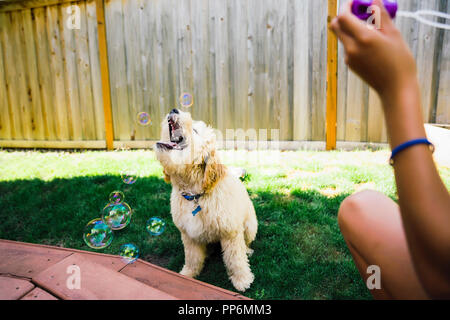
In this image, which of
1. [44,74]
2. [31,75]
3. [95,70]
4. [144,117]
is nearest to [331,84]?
[144,117]

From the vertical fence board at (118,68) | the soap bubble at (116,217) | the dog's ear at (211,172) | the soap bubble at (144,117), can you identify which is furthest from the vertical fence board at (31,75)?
the dog's ear at (211,172)

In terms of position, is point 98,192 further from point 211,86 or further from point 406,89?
point 406,89

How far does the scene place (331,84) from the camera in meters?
5.35

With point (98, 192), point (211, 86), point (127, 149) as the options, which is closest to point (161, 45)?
point (211, 86)

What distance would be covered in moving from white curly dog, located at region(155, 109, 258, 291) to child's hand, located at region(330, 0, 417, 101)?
1.61 metres

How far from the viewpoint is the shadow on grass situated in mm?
2432

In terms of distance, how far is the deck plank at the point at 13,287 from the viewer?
1450 mm

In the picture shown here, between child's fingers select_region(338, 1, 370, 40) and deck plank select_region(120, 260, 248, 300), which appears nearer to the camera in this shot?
child's fingers select_region(338, 1, 370, 40)

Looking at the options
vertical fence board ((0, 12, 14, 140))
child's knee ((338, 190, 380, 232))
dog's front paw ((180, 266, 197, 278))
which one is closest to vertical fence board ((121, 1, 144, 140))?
vertical fence board ((0, 12, 14, 140))

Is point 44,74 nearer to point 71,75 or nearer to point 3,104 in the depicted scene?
point 71,75

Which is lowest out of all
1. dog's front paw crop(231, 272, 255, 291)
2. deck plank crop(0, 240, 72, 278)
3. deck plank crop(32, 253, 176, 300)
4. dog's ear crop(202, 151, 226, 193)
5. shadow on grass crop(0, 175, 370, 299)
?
dog's front paw crop(231, 272, 255, 291)

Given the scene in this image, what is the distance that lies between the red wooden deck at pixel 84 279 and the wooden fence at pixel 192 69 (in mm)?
4102

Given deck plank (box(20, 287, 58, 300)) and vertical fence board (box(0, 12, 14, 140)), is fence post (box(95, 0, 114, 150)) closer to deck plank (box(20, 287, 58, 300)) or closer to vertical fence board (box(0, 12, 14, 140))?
vertical fence board (box(0, 12, 14, 140))
